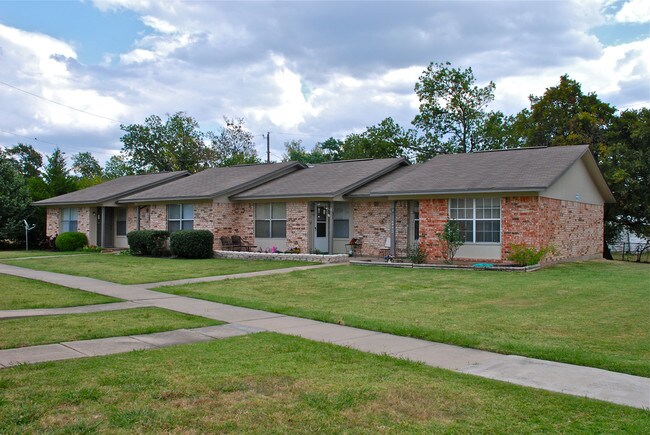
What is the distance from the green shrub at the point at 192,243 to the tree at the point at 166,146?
35737 mm

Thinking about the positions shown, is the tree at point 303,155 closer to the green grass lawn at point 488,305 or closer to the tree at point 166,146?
the tree at point 166,146

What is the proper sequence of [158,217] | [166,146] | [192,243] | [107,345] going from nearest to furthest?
[107,345] → [192,243] → [158,217] → [166,146]

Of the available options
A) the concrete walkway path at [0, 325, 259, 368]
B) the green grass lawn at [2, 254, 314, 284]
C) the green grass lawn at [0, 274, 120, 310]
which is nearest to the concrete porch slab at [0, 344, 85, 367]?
the concrete walkway path at [0, 325, 259, 368]

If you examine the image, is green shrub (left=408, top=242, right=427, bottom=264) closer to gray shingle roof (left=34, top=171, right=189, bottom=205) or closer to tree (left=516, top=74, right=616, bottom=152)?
tree (left=516, top=74, right=616, bottom=152)

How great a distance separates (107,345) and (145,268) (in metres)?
12.0

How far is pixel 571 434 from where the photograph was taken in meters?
4.44

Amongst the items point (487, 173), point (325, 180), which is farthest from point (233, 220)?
point (487, 173)

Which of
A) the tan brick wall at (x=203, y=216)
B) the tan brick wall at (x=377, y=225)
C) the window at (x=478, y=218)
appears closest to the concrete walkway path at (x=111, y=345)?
the window at (x=478, y=218)

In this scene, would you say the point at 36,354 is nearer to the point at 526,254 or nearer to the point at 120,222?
the point at 526,254

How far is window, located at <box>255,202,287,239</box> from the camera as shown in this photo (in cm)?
2458

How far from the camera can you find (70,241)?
3036 cm

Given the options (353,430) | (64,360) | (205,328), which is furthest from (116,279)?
(353,430)

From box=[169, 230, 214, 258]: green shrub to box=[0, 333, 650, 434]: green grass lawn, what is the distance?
55.9 feet

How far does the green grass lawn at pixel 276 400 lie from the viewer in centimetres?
454
